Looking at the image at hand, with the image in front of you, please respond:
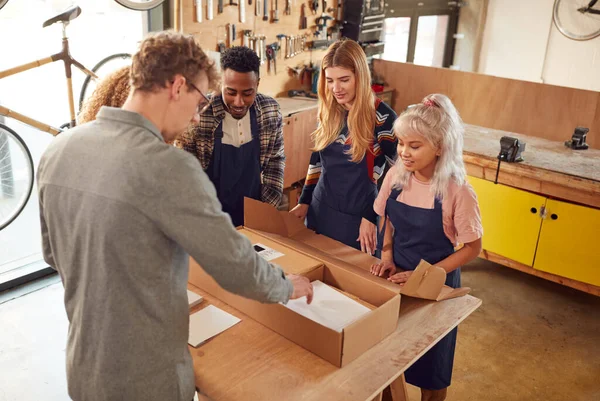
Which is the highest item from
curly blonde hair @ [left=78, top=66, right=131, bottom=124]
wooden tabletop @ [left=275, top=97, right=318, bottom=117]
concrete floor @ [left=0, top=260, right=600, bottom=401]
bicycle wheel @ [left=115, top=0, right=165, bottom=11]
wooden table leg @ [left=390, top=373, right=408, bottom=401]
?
bicycle wheel @ [left=115, top=0, right=165, bottom=11]

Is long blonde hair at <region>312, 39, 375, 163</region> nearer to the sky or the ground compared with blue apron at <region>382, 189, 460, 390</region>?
nearer to the sky

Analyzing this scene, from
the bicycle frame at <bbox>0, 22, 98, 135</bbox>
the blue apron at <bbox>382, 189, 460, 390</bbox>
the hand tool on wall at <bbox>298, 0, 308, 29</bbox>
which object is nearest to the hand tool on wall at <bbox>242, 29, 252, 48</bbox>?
the hand tool on wall at <bbox>298, 0, 308, 29</bbox>

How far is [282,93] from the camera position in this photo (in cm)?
481

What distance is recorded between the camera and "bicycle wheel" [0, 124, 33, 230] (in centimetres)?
335

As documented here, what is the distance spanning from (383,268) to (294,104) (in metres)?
2.65


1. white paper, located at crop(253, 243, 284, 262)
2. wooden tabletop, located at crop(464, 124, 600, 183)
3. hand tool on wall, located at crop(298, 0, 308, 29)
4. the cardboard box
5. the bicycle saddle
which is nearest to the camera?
the cardboard box

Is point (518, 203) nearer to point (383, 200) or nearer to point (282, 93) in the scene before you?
point (383, 200)

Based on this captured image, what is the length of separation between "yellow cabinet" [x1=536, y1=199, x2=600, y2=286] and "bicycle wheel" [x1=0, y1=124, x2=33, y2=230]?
314 centimetres

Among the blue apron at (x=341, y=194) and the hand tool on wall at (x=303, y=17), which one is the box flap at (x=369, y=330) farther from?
the hand tool on wall at (x=303, y=17)

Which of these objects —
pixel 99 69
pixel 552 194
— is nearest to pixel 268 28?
pixel 99 69

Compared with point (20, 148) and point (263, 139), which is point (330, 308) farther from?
point (20, 148)

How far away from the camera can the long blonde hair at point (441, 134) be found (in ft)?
6.92

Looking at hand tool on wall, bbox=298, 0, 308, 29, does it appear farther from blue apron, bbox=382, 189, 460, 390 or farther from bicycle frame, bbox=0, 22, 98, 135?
blue apron, bbox=382, 189, 460, 390

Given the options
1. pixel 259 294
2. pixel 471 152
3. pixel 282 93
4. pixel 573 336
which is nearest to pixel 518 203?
pixel 471 152
